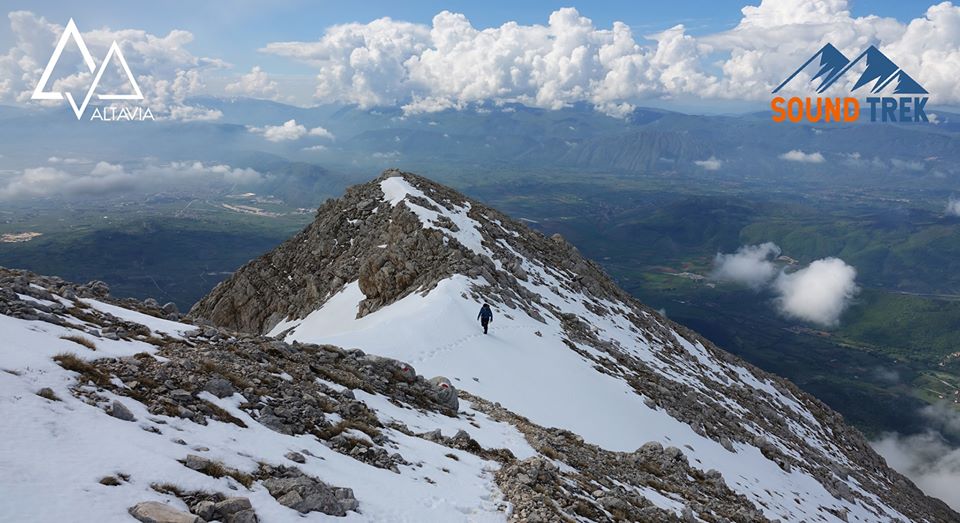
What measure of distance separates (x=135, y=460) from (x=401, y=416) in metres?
9.86

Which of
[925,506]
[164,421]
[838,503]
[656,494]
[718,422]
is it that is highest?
[164,421]

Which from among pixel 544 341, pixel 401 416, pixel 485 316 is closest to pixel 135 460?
pixel 401 416

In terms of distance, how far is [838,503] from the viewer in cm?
3447

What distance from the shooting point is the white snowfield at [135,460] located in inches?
284

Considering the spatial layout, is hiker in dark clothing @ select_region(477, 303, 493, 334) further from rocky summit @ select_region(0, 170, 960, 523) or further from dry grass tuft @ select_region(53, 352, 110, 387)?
dry grass tuft @ select_region(53, 352, 110, 387)

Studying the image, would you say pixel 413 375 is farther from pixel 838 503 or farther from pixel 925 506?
pixel 925 506

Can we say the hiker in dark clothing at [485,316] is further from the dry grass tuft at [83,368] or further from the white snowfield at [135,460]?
→ the dry grass tuft at [83,368]

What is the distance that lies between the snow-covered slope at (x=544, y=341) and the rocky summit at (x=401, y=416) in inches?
10.6

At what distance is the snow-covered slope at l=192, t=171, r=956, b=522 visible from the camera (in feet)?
93.8

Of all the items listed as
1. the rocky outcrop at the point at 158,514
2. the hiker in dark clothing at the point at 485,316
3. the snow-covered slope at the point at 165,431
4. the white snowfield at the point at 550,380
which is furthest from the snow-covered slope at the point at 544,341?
the rocky outcrop at the point at 158,514

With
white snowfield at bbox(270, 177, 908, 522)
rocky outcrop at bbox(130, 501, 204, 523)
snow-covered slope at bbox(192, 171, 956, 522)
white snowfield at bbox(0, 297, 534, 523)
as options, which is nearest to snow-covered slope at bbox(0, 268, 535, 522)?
white snowfield at bbox(0, 297, 534, 523)

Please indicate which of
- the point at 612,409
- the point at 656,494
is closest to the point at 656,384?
the point at 612,409

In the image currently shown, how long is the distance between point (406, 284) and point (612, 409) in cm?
2165

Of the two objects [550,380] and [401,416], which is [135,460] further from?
[550,380]
